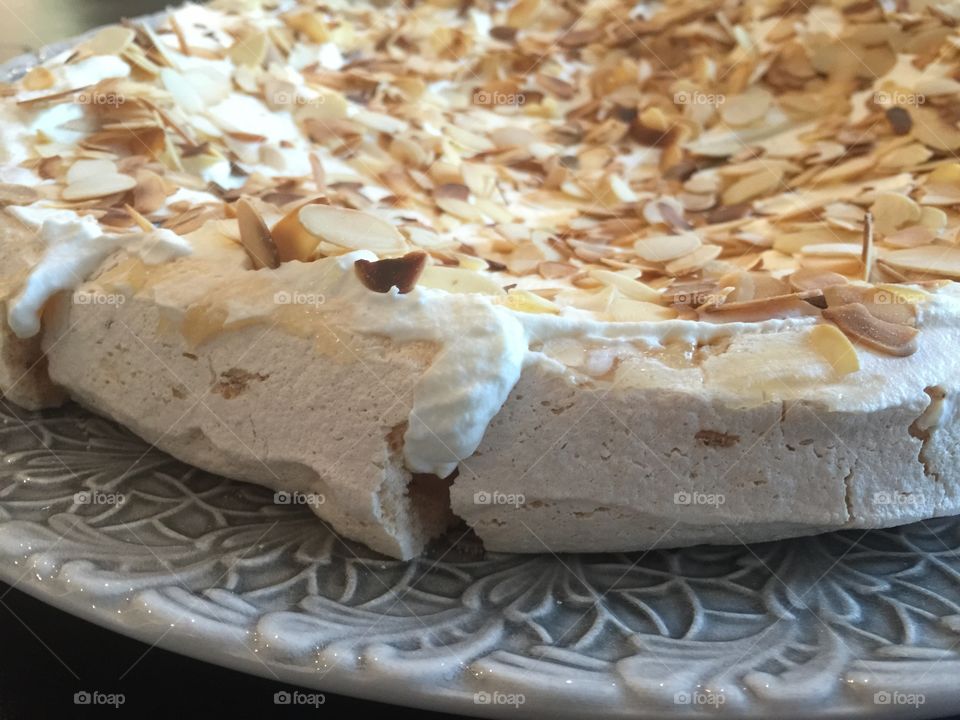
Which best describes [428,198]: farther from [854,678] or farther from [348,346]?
[854,678]

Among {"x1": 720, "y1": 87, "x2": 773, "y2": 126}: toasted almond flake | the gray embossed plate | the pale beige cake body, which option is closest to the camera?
the gray embossed plate

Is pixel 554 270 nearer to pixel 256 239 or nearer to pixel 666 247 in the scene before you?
pixel 666 247

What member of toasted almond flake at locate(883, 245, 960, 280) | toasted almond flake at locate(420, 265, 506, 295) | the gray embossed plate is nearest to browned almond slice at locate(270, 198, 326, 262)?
toasted almond flake at locate(420, 265, 506, 295)

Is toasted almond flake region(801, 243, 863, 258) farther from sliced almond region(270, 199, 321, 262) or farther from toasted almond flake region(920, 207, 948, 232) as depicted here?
sliced almond region(270, 199, 321, 262)

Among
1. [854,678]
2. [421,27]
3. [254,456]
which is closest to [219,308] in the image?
[254,456]

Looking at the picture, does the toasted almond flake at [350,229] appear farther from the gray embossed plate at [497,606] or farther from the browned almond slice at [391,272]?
the gray embossed plate at [497,606]
